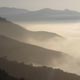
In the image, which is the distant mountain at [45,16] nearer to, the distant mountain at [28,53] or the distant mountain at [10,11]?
the distant mountain at [10,11]

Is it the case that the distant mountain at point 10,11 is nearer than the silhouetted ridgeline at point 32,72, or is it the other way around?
the silhouetted ridgeline at point 32,72

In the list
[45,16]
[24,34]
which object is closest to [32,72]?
[24,34]

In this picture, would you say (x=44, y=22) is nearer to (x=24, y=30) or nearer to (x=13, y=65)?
(x=24, y=30)

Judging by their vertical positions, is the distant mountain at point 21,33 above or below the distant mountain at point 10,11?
below

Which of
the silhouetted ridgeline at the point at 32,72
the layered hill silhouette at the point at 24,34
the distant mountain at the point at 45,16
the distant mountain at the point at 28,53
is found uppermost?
the distant mountain at the point at 45,16

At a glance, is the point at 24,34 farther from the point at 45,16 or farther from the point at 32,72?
the point at 32,72

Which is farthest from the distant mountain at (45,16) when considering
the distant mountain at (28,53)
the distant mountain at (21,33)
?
the distant mountain at (28,53)

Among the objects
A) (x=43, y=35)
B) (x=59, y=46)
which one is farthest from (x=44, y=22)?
(x=59, y=46)

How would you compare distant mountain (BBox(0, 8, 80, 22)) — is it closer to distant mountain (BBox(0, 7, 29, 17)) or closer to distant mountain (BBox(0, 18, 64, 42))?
distant mountain (BBox(0, 7, 29, 17))
